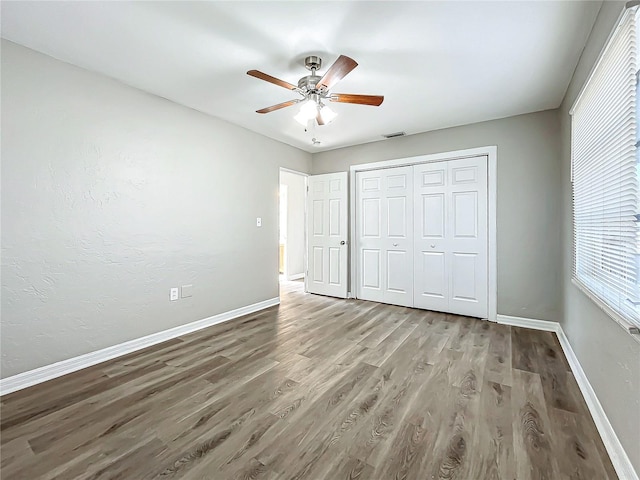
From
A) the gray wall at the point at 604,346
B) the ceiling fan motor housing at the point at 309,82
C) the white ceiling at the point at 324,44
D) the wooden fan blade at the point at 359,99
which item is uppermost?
the white ceiling at the point at 324,44

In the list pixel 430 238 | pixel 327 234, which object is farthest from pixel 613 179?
pixel 327 234

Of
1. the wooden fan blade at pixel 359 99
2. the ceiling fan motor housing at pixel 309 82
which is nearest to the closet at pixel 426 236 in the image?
the wooden fan blade at pixel 359 99

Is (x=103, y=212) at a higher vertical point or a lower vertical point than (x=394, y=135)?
lower

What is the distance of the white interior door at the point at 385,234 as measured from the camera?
14.4 ft

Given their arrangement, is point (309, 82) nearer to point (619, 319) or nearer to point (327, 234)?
point (619, 319)

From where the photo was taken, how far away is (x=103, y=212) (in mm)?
2684

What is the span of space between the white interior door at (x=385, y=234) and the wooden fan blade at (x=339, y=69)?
8.14 ft

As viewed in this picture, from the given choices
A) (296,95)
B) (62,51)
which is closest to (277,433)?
(296,95)

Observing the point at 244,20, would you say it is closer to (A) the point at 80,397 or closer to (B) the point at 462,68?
(B) the point at 462,68

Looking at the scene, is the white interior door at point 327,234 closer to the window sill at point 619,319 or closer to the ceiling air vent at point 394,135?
the ceiling air vent at point 394,135

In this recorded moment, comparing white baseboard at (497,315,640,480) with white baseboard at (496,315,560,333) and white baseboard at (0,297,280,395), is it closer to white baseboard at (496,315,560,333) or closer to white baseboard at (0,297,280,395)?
white baseboard at (496,315,560,333)

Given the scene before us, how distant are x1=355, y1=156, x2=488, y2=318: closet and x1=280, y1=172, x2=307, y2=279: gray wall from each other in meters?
2.55

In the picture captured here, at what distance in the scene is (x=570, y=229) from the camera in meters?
2.78

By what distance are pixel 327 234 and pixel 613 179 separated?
380cm
